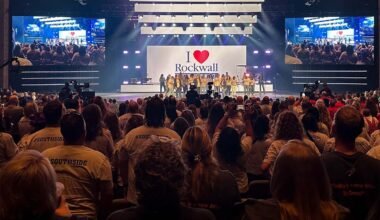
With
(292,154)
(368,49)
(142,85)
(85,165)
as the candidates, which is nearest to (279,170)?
(292,154)

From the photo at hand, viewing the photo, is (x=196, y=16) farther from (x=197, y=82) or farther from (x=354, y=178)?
(x=354, y=178)

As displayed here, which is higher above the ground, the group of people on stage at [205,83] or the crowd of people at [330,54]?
the crowd of people at [330,54]

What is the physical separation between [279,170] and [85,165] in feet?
5.30

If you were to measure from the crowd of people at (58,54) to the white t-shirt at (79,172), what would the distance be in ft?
69.3

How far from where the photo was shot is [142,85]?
28078 mm

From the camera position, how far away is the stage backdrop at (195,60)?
1120 inches

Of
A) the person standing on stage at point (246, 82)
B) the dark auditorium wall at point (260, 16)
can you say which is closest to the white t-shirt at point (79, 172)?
the dark auditorium wall at point (260, 16)

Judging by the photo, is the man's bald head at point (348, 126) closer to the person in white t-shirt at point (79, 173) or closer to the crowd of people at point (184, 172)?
the crowd of people at point (184, 172)

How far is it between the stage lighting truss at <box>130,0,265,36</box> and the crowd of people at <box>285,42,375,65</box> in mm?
2497

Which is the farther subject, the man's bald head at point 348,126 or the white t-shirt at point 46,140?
the white t-shirt at point 46,140

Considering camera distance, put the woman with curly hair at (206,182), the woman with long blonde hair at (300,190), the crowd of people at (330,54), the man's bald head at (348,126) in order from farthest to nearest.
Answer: the crowd of people at (330,54)
the man's bald head at (348,126)
the woman with curly hair at (206,182)
the woman with long blonde hair at (300,190)

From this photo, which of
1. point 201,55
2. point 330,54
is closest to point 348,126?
point 330,54

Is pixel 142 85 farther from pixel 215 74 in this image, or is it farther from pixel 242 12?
pixel 242 12

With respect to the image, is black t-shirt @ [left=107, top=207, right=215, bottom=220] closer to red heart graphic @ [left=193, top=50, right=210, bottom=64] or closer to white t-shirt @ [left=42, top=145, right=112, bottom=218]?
white t-shirt @ [left=42, top=145, right=112, bottom=218]
